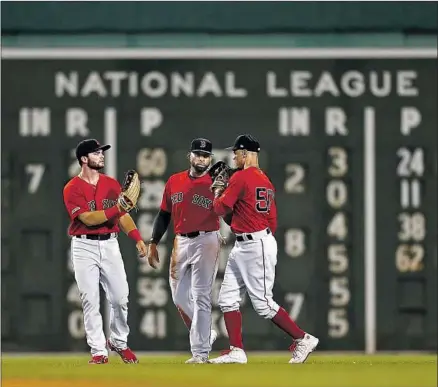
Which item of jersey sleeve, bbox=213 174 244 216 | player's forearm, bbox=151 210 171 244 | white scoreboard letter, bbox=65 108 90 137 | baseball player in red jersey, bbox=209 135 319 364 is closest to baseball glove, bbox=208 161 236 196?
baseball player in red jersey, bbox=209 135 319 364

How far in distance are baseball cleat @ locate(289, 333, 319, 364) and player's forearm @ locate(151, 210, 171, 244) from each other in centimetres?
137

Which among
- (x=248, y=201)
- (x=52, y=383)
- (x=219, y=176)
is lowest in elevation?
(x=52, y=383)

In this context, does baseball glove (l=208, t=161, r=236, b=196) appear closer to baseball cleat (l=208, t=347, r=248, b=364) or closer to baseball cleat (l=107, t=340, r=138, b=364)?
baseball cleat (l=208, t=347, r=248, b=364)

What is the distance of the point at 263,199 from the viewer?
11.8 m

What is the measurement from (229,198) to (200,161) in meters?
0.54

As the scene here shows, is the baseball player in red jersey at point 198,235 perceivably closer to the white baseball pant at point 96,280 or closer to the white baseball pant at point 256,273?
the white baseball pant at point 256,273

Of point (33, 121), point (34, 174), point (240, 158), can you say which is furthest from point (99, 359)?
point (33, 121)

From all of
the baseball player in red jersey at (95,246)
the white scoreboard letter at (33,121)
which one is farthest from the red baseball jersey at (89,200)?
the white scoreboard letter at (33,121)

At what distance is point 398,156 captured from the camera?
1512 centimetres

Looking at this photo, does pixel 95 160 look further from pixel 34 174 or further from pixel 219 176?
pixel 34 174

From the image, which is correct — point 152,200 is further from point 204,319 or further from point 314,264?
point 204,319

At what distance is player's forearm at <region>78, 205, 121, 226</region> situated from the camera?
11844mm

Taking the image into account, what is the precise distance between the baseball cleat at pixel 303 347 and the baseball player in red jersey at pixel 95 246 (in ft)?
4.37

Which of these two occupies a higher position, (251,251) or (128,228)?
(128,228)
